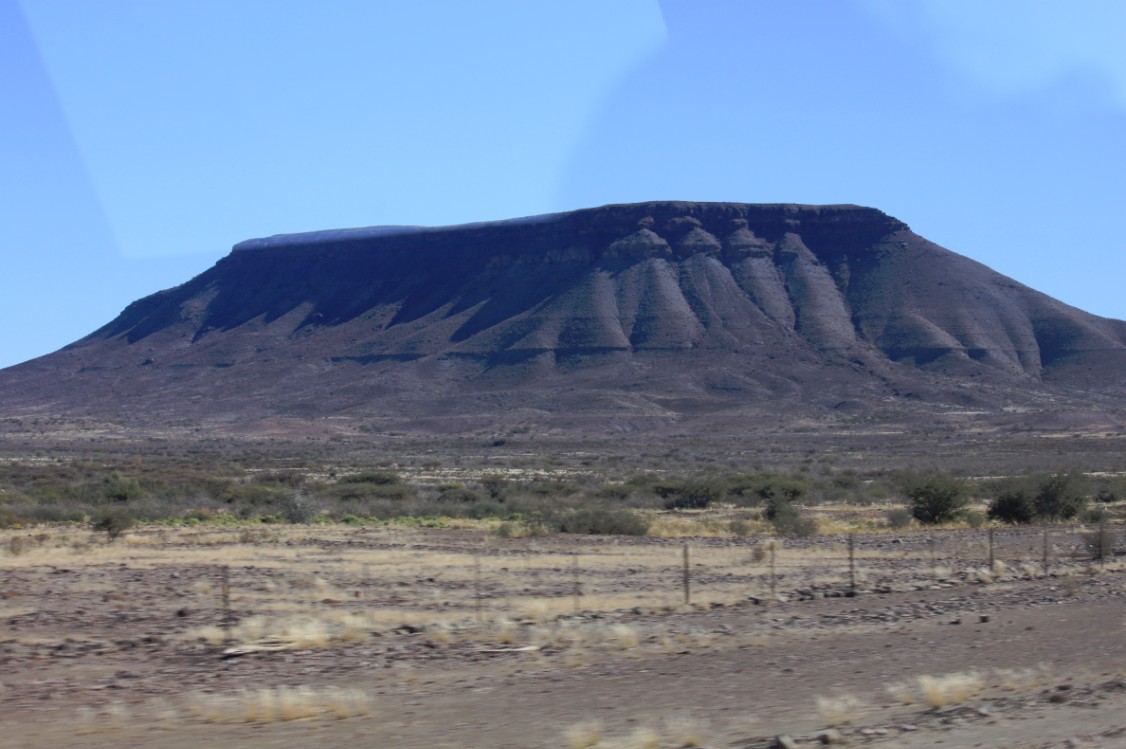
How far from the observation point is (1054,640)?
54.6ft

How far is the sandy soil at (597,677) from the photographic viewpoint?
36.6ft

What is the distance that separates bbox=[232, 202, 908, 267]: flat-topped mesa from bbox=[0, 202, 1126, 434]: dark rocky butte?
30 cm

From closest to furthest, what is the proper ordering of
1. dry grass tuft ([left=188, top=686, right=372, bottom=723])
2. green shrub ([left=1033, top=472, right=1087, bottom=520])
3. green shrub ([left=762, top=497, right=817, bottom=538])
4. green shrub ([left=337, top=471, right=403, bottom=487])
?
dry grass tuft ([left=188, top=686, right=372, bottom=723]) < green shrub ([left=762, top=497, right=817, bottom=538]) < green shrub ([left=1033, top=472, right=1087, bottom=520]) < green shrub ([left=337, top=471, right=403, bottom=487])

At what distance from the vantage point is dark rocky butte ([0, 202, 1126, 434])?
415 ft

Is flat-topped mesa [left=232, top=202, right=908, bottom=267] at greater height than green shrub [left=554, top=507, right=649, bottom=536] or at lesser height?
greater

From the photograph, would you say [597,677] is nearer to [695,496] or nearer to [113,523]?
[113,523]

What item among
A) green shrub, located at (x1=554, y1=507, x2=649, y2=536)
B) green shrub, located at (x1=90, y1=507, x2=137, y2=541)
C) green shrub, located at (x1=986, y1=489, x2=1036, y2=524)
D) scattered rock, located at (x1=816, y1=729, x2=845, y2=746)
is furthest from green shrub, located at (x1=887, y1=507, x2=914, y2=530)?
scattered rock, located at (x1=816, y1=729, x2=845, y2=746)

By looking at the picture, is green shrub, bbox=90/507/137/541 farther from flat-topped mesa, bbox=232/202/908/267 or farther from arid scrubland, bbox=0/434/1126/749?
flat-topped mesa, bbox=232/202/908/267

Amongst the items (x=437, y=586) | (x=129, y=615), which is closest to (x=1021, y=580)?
(x=437, y=586)

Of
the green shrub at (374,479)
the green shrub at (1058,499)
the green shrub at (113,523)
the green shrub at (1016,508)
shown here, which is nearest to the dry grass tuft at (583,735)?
the green shrub at (113,523)

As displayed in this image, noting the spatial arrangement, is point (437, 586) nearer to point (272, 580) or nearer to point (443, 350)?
point (272, 580)

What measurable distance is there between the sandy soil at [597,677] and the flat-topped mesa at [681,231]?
13443cm

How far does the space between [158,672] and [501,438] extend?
9531 centimetres

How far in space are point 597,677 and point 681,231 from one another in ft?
476
